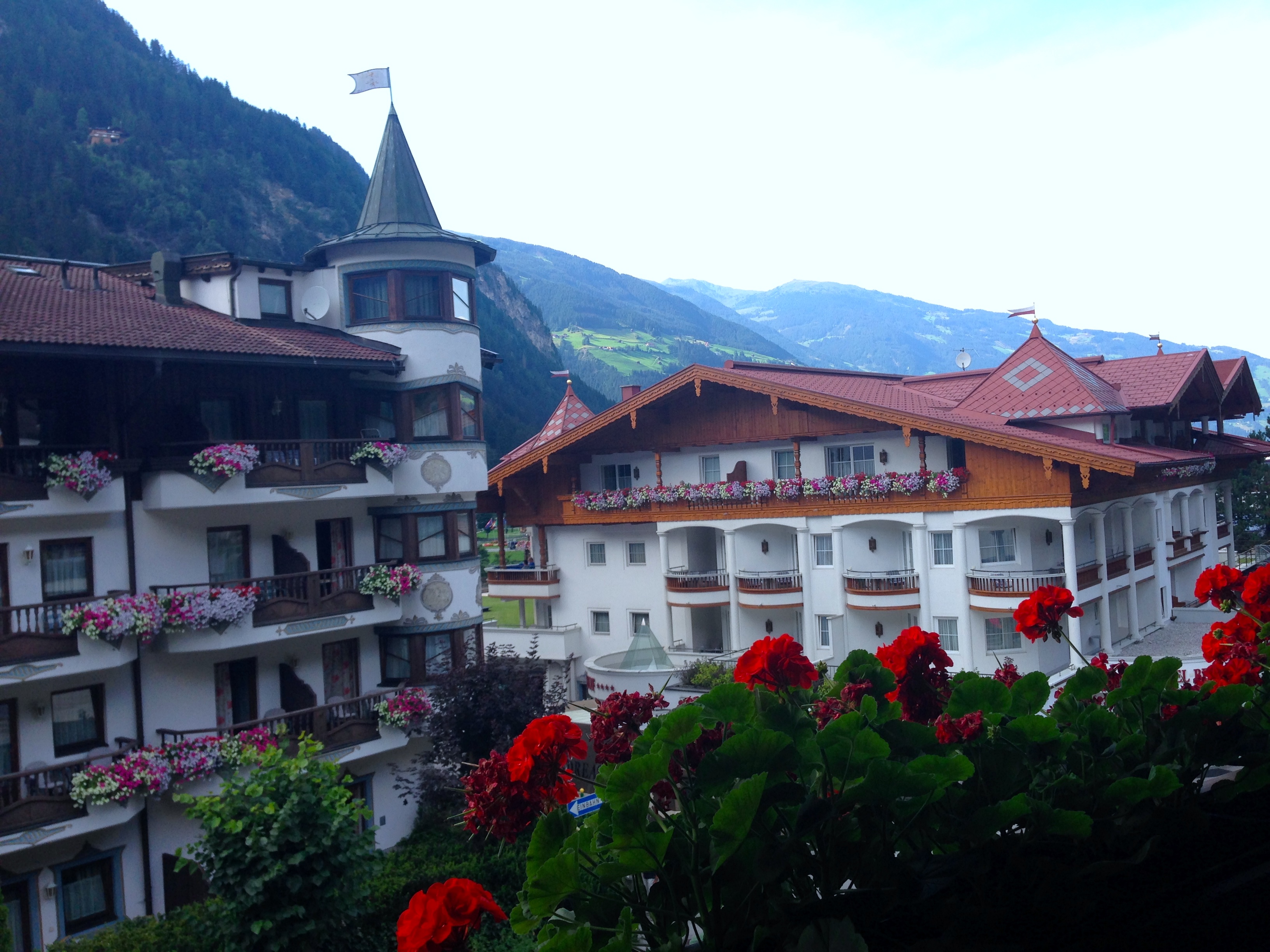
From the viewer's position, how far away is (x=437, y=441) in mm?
25297

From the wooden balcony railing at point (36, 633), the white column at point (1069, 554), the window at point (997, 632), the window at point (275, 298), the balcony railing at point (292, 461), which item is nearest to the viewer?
the wooden balcony railing at point (36, 633)

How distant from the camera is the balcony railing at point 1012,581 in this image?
2788 centimetres

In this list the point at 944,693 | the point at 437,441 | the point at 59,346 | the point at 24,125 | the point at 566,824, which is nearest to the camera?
the point at 566,824

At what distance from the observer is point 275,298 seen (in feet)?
86.3

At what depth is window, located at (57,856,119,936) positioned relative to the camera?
1841 cm

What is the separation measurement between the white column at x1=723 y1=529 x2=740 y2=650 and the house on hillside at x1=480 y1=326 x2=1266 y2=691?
10 cm

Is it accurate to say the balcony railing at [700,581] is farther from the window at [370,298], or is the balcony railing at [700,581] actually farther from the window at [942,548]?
the window at [370,298]

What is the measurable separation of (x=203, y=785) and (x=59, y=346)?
8.57 meters

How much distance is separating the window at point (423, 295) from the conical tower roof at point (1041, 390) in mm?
17205

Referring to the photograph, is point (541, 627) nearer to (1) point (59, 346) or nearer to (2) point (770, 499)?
(2) point (770, 499)

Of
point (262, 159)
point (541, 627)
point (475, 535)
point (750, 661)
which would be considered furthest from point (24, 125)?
point (750, 661)

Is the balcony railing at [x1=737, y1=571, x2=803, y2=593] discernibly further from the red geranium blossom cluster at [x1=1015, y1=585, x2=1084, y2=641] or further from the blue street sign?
the blue street sign

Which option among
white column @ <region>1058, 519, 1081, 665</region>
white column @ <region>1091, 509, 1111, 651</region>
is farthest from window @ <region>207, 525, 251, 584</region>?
white column @ <region>1091, 509, 1111, 651</region>

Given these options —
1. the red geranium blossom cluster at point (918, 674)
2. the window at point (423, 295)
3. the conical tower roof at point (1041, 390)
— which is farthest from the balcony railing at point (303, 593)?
the conical tower roof at point (1041, 390)
